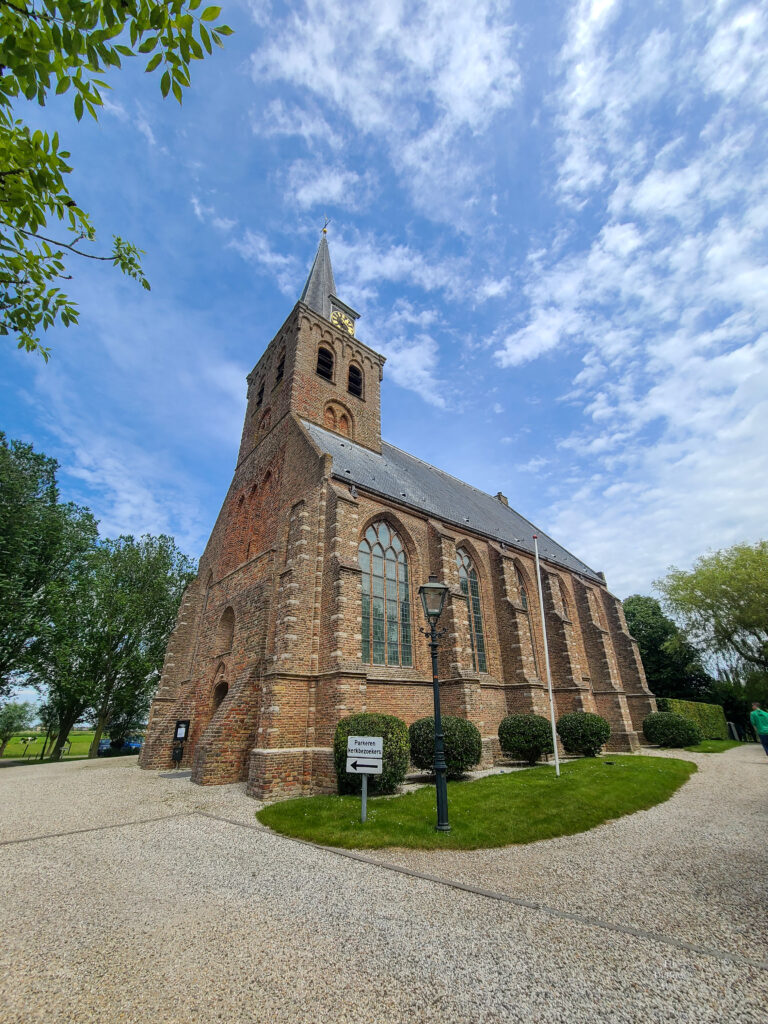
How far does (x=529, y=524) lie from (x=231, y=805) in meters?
27.2

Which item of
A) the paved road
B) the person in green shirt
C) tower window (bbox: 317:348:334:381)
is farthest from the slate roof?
the paved road

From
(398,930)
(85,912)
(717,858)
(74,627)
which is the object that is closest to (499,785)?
(717,858)

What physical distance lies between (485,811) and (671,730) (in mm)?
17321

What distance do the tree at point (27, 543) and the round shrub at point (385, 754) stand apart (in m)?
17.2

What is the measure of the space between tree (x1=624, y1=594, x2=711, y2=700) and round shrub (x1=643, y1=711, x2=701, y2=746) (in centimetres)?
1065

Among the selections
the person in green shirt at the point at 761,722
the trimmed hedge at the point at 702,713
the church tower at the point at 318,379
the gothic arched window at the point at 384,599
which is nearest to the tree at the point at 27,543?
the church tower at the point at 318,379

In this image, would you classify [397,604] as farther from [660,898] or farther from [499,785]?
[660,898]

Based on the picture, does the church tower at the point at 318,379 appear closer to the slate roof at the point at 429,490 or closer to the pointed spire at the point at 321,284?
the pointed spire at the point at 321,284

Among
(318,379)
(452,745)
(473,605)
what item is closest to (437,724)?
(452,745)

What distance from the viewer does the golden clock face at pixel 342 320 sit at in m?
23.4

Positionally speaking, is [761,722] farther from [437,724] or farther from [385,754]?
[437,724]

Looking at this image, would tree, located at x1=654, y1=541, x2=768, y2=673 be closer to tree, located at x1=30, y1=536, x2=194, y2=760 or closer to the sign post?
the sign post

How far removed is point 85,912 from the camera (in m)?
4.47

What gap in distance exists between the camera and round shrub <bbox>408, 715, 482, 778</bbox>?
452 inches
